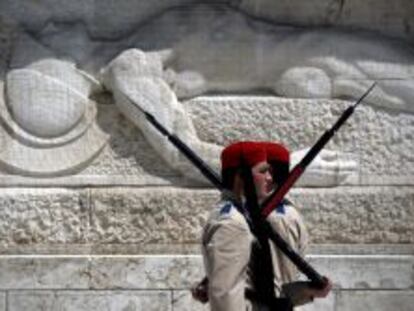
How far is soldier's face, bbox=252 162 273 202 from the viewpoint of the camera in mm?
4047

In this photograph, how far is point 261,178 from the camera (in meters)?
4.05

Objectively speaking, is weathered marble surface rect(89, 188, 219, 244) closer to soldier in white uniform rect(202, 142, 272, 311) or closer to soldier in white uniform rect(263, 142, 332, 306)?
soldier in white uniform rect(263, 142, 332, 306)

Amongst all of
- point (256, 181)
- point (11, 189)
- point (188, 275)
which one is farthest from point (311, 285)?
point (11, 189)

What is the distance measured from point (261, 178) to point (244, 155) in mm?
92

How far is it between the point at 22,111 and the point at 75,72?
34 centimetres

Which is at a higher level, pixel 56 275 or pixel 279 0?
pixel 279 0

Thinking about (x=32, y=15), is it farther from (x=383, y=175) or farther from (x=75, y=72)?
(x=383, y=175)

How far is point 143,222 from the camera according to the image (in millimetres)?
6395

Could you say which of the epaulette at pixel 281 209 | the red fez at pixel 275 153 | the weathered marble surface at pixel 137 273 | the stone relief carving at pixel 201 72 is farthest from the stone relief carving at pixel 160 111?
the epaulette at pixel 281 209

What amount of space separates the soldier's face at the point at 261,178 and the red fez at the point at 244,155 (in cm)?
2

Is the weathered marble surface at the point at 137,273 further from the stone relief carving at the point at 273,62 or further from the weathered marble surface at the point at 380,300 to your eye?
the stone relief carving at the point at 273,62

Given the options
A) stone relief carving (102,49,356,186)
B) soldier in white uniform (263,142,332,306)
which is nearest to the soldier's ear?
soldier in white uniform (263,142,332,306)

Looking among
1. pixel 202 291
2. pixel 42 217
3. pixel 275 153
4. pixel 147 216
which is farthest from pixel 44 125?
pixel 202 291

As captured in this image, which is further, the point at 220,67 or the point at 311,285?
the point at 220,67
